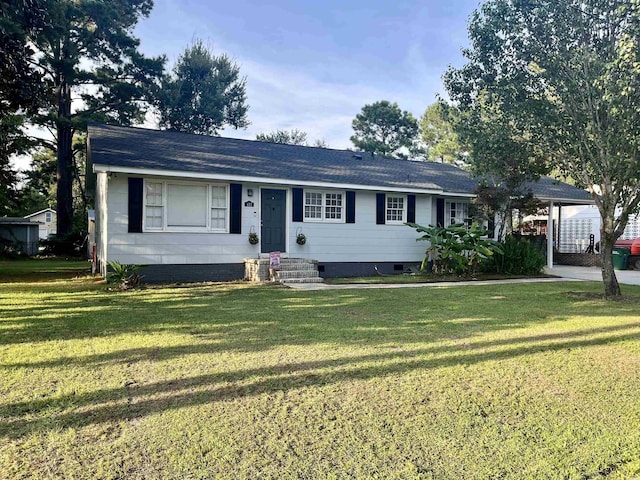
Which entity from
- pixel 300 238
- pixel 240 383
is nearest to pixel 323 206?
pixel 300 238

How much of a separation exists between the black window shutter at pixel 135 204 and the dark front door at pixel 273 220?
123 inches

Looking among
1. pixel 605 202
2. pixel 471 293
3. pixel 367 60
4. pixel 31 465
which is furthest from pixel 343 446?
pixel 367 60

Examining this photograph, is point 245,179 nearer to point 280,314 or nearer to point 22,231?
point 280,314

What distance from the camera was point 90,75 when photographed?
24.9 meters

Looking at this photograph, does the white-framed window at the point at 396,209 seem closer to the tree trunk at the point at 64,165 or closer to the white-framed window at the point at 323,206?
the white-framed window at the point at 323,206

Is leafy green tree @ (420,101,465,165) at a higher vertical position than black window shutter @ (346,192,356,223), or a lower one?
higher

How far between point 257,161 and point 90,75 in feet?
56.1

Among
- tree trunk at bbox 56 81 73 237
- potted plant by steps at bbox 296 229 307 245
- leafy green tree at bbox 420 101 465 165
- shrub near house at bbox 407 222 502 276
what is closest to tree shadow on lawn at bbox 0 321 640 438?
shrub near house at bbox 407 222 502 276

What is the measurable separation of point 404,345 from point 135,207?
26.3 feet

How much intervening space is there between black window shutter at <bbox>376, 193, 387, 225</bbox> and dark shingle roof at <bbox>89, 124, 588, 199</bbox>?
0.42 meters

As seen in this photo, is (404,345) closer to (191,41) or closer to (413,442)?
(413,442)

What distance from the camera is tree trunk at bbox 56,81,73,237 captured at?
25.1 m

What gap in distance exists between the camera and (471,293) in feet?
32.6

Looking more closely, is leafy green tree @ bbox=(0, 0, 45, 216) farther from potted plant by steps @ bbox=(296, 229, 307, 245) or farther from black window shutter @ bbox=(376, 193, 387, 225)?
black window shutter @ bbox=(376, 193, 387, 225)
